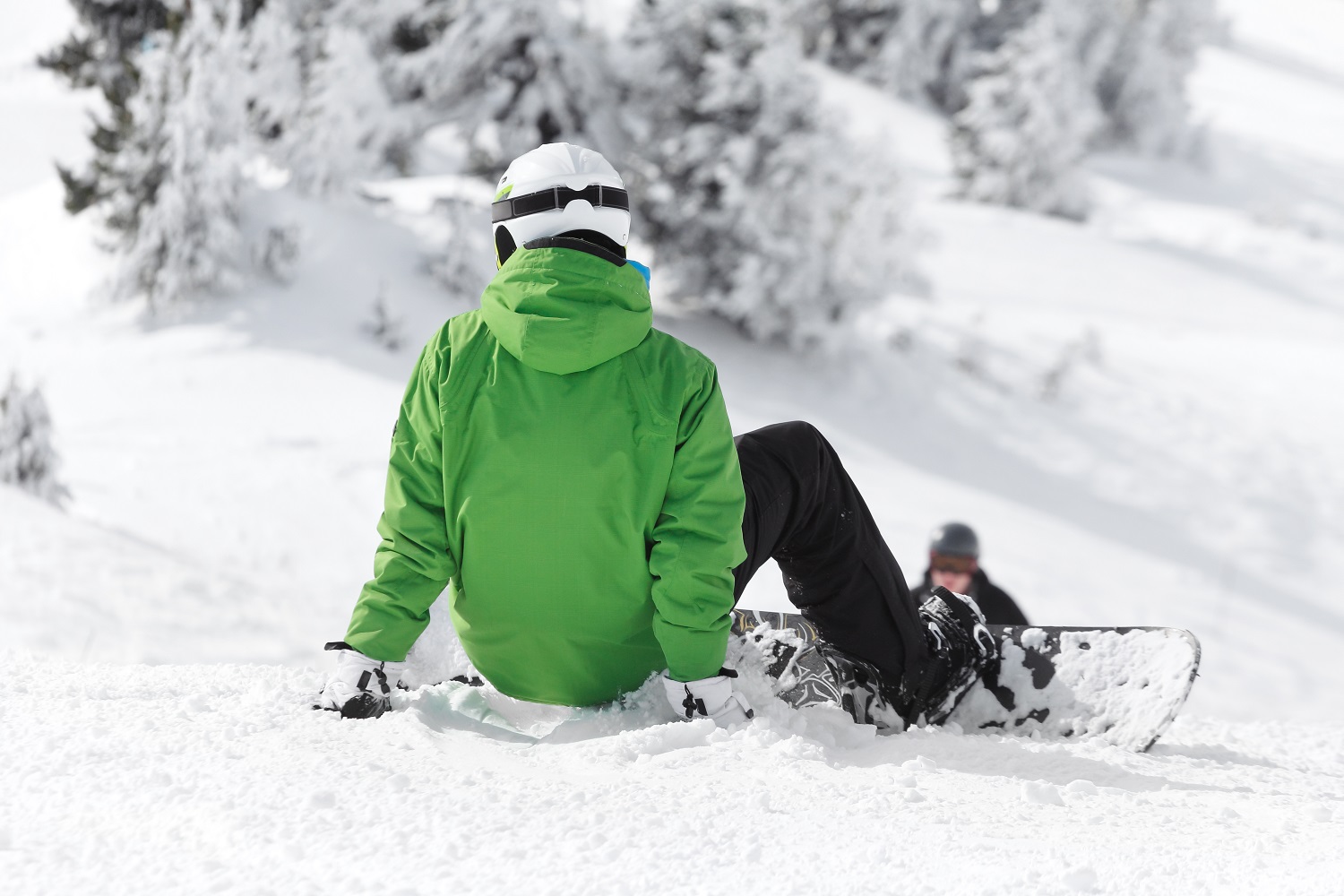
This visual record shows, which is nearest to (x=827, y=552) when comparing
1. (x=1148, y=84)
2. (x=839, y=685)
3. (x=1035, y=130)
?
(x=839, y=685)

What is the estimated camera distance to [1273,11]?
43938 millimetres

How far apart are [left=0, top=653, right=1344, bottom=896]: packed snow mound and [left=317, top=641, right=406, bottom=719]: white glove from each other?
0.11ft

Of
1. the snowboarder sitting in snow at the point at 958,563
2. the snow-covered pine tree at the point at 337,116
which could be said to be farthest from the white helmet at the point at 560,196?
the snow-covered pine tree at the point at 337,116

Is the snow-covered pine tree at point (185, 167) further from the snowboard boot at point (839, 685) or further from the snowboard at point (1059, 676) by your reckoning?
the snowboard boot at point (839, 685)

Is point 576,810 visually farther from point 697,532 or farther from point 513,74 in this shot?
point 513,74

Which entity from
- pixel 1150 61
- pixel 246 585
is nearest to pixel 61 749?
pixel 246 585

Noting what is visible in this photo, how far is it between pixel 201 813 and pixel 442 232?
37.8ft

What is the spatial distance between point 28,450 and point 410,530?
540 cm

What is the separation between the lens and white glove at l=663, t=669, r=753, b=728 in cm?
207

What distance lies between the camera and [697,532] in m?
2.00

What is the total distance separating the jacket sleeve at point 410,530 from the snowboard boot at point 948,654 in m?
1.07

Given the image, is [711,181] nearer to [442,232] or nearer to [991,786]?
[442,232]

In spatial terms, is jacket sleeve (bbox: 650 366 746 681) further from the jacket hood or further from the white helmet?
the white helmet

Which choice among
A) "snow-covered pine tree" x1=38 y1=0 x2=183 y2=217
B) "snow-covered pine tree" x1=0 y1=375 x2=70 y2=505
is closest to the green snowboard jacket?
"snow-covered pine tree" x1=0 y1=375 x2=70 y2=505
